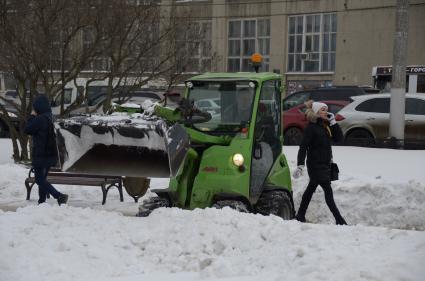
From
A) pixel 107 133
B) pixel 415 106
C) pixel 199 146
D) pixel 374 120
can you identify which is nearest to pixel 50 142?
pixel 107 133

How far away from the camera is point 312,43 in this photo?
35.8 m

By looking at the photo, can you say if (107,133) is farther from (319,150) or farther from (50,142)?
(319,150)

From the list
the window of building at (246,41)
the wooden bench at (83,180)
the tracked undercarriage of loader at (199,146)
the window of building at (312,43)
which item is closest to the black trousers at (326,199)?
the tracked undercarriage of loader at (199,146)

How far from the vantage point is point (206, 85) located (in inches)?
289

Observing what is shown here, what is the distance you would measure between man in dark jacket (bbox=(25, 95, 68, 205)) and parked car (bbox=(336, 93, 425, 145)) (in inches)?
347

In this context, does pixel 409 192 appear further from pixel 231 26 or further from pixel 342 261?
pixel 231 26

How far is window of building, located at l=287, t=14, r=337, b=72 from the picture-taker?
3519cm

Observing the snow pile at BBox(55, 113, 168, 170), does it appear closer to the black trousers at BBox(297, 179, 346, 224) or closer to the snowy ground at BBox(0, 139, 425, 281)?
the snowy ground at BBox(0, 139, 425, 281)

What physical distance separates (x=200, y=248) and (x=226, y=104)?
7.27 feet

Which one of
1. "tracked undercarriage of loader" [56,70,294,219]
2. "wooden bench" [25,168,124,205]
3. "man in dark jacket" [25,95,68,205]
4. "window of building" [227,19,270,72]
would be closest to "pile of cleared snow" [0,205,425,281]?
"tracked undercarriage of loader" [56,70,294,219]

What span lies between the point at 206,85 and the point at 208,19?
31.7 metres

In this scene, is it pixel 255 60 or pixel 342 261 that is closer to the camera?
pixel 342 261

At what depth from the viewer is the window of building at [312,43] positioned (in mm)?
35188

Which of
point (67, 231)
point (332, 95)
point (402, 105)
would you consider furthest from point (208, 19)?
point (67, 231)
